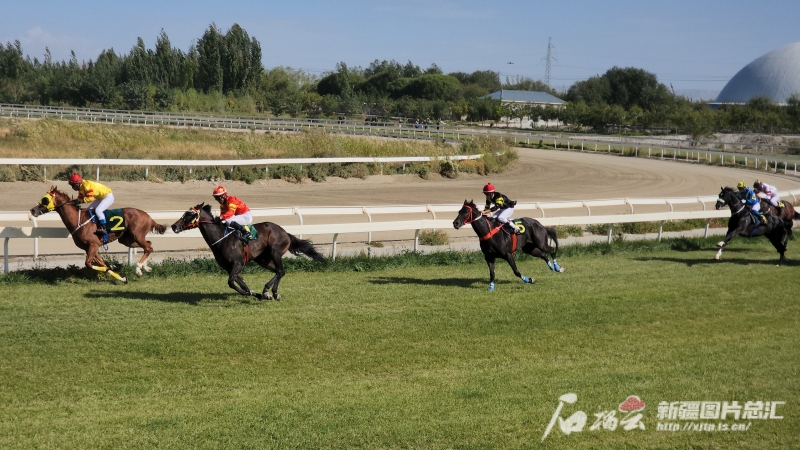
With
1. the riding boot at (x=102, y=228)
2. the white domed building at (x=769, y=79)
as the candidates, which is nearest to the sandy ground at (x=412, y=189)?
the riding boot at (x=102, y=228)

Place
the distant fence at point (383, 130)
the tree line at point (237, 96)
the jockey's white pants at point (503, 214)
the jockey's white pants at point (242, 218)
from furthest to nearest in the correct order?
the tree line at point (237, 96) → the distant fence at point (383, 130) → the jockey's white pants at point (503, 214) → the jockey's white pants at point (242, 218)

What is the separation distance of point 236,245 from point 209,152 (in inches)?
913

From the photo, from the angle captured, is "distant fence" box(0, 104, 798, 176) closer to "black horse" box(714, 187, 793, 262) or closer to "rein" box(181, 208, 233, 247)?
"black horse" box(714, 187, 793, 262)

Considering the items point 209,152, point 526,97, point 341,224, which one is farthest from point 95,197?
point 526,97

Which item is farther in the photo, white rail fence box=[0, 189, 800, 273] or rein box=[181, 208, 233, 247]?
white rail fence box=[0, 189, 800, 273]

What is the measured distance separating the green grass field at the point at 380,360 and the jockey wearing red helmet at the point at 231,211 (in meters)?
1.04

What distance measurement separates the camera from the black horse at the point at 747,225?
1572 centimetres

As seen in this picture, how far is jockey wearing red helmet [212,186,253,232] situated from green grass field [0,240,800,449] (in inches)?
41.0

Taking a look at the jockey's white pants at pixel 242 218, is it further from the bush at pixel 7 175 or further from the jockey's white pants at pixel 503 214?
the bush at pixel 7 175

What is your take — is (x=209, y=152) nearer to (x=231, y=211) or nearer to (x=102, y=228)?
(x=102, y=228)

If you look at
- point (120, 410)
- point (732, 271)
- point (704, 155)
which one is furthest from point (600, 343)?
point (704, 155)

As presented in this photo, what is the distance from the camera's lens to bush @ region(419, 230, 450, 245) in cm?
1656

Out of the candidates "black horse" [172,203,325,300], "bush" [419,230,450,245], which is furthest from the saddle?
"bush" [419,230,450,245]

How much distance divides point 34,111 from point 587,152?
40.1 metres
